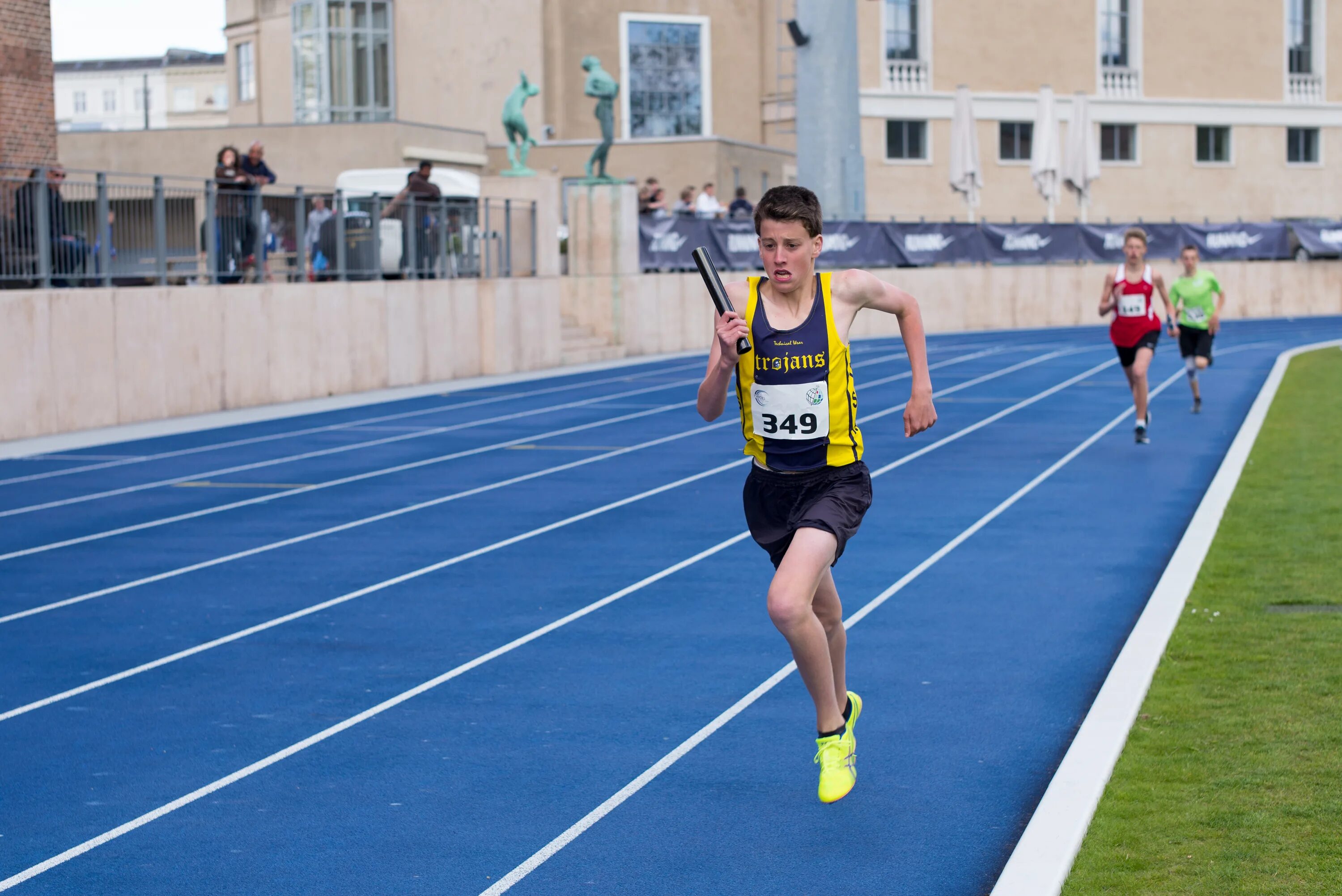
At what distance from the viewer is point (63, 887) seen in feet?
16.5

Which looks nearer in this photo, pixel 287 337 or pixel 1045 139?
pixel 287 337

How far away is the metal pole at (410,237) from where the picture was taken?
25.4m

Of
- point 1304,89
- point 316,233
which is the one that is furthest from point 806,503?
point 1304,89

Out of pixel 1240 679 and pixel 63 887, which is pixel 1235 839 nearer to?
pixel 1240 679

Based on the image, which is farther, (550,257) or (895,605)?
(550,257)

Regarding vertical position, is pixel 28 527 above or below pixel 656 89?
below

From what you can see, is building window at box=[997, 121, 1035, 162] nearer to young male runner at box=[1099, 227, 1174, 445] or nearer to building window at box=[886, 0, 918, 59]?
building window at box=[886, 0, 918, 59]

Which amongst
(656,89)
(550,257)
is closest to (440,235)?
(550,257)

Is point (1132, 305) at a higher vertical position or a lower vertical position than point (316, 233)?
lower

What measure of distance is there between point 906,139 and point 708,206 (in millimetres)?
19573

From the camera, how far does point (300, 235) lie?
23.0 meters

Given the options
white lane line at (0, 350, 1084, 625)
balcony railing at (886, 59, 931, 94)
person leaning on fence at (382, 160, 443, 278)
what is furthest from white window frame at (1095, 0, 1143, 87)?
person leaning on fence at (382, 160, 443, 278)

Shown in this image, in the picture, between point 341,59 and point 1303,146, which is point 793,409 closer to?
point 341,59

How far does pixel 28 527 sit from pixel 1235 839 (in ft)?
30.2
